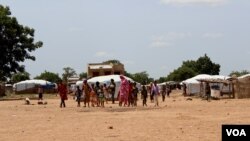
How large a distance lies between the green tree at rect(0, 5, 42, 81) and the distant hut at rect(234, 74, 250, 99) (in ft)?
96.1

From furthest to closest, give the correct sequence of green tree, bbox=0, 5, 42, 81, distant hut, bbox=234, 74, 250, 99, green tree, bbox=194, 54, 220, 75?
green tree, bbox=194, 54, 220, 75 → green tree, bbox=0, 5, 42, 81 → distant hut, bbox=234, 74, 250, 99

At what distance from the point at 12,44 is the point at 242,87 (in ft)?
103

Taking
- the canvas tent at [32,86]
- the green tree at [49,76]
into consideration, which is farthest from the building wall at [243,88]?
the green tree at [49,76]

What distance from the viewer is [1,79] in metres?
68.8

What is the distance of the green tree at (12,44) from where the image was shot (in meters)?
66.8

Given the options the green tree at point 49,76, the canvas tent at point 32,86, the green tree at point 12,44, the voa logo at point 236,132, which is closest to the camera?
the voa logo at point 236,132

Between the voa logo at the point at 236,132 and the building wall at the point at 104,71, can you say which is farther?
the building wall at the point at 104,71

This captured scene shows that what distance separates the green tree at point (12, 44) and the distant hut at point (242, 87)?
96.1 ft

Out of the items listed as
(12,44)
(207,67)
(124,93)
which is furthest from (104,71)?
(207,67)

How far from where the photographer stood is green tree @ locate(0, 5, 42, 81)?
66.8 metres

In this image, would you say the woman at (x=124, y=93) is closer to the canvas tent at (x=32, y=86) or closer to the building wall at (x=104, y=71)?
the building wall at (x=104, y=71)

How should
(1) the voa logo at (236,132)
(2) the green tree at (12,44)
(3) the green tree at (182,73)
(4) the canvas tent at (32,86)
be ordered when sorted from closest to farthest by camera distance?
(1) the voa logo at (236,132) → (2) the green tree at (12,44) → (4) the canvas tent at (32,86) → (3) the green tree at (182,73)

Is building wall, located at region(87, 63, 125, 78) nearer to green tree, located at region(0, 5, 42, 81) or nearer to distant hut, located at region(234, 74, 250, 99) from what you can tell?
green tree, located at region(0, 5, 42, 81)

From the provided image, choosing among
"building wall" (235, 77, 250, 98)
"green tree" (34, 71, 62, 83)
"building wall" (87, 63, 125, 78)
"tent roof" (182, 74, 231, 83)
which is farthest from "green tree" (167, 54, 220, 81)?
"building wall" (235, 77, 250, 98)
